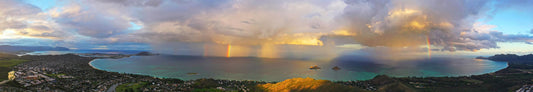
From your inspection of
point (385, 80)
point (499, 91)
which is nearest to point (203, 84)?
point (385, 80)

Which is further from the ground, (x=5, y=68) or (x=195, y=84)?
(x=5, y=68)

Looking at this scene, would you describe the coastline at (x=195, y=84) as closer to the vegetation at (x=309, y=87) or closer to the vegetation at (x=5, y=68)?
the vegetation at (x=5, y=68)

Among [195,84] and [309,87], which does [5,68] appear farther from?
[309,87]

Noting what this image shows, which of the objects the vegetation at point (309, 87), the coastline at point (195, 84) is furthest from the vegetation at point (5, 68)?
the vegetation at point (309, 87)

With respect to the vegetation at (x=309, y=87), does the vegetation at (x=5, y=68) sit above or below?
above

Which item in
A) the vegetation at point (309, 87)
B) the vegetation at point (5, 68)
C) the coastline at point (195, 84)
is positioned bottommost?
the coastline at point (195, 84)

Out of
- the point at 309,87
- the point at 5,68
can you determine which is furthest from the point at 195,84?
the point at 5,68

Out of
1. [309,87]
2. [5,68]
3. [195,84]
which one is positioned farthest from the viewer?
[5,68]

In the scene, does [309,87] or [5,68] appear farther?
[5,68]

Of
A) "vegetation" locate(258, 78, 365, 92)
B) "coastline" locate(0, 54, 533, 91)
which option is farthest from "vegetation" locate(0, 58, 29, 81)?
"vegetation" locate(258, 78, 365, 92)

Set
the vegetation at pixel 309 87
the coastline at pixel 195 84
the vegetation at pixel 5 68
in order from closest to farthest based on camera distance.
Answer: the vegetation at pixel 309 87, the coastline at pixel 195 84, the vegetation at pixel 5 68

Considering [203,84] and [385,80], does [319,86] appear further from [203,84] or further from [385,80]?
[385,80]
